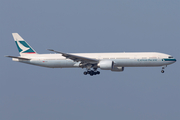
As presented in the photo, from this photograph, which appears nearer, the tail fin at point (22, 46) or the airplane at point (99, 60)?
the airplane at point (99, 60)

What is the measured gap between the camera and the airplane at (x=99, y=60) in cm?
6606

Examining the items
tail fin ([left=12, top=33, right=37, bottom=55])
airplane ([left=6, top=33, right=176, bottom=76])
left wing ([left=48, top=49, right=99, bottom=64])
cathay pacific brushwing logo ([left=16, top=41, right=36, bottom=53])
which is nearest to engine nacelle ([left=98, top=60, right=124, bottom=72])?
airplane ([left=6, top=33, right=176, bottom=76])

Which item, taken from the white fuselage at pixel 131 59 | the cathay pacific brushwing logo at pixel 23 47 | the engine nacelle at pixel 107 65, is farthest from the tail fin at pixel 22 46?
the engine nacelle at pixel 107 65

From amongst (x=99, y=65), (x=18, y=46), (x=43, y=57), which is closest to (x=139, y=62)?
(x=99, y=65)

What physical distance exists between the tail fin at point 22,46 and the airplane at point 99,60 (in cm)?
140

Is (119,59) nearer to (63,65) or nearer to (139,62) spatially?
(139,62)

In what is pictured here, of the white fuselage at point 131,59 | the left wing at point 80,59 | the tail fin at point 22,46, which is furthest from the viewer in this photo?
the tail fin at point 22,46

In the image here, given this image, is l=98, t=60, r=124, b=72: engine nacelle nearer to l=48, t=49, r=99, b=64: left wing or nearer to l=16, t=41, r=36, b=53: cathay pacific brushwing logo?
l=48, t=49, r=99, b=64: left wing

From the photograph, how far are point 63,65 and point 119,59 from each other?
39.0 ft

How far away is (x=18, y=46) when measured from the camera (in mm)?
74875

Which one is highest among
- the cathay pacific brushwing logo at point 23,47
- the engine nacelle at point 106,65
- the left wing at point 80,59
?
the cathay pacific brushwing logo at point 23,47

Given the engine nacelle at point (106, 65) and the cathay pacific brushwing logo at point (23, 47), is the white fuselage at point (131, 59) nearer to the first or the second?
the engine nacelle at point (106, 65)

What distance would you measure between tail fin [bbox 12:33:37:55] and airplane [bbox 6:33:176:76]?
1395mm

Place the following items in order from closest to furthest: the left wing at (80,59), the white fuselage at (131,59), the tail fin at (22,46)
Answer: the left wing at (80,59) < the white fuselage at (131,59) < the tail fin at (22,46)
